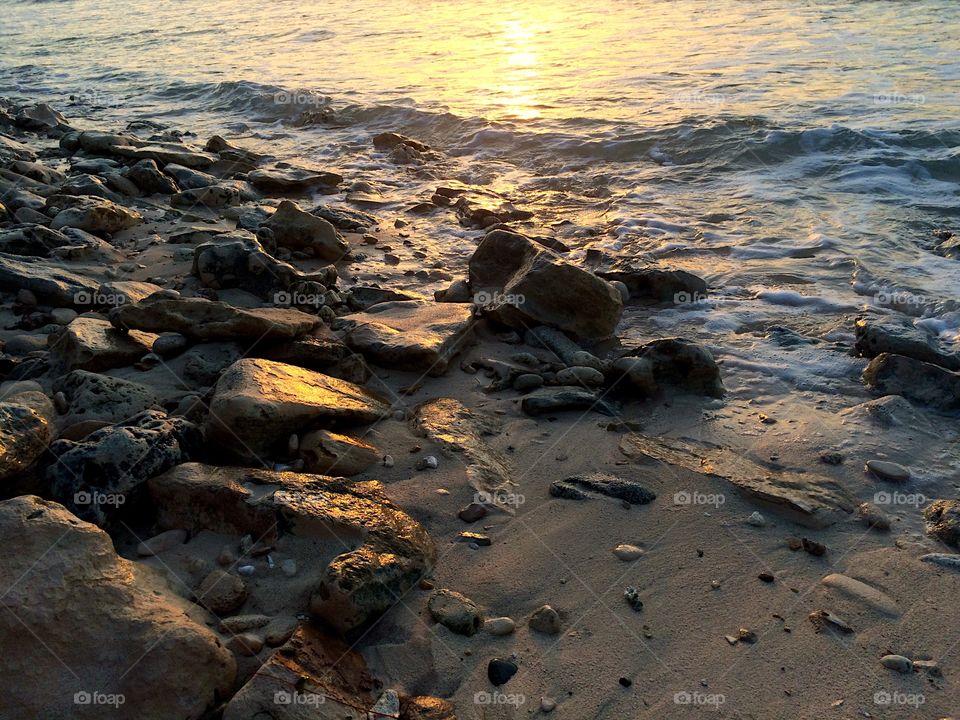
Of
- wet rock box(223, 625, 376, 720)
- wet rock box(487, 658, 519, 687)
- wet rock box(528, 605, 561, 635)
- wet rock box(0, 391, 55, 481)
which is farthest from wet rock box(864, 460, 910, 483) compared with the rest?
wet rock box(0, 391, 55, 481)

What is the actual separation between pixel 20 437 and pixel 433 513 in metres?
1.74

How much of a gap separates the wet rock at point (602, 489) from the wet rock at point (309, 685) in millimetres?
1328

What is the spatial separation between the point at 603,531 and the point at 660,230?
4789 millimetres

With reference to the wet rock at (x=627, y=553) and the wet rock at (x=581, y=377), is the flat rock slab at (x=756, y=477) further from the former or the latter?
the wet rock at (x=627, y=553)

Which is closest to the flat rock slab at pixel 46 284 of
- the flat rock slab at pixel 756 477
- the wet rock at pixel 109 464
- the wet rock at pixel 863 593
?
the wet rock at pixel 109 464

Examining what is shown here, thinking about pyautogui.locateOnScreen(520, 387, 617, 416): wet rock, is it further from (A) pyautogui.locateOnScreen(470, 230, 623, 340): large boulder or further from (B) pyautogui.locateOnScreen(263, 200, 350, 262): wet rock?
(B) pyautogui.locateOnScreen(263, 200, 350, 262): wet rock

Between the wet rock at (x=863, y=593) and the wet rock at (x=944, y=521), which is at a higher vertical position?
the wet rock at (x=863, y=593)

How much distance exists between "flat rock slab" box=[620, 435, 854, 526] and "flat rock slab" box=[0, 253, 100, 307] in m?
3.82

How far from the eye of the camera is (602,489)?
351 cm

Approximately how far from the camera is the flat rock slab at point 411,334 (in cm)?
454

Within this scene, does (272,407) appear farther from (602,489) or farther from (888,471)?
(888,471)

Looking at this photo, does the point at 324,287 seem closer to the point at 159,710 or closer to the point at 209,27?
the point at 159,710

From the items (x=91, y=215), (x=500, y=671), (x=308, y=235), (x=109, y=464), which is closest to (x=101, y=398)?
(x=109, y=464)

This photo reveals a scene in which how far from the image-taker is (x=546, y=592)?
2.92 meters
